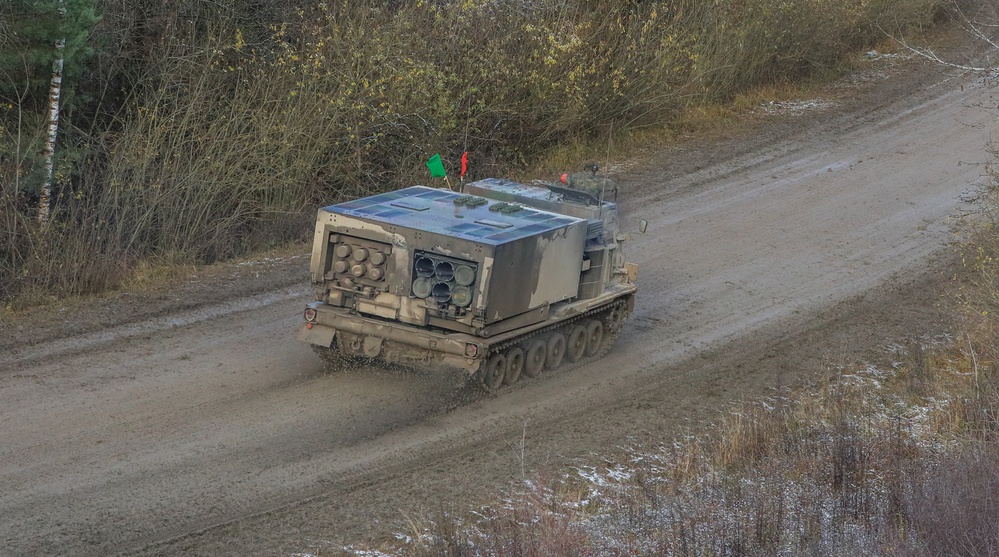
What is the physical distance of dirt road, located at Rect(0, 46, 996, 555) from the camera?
33.6 feet

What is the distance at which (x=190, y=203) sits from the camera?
56.1ft

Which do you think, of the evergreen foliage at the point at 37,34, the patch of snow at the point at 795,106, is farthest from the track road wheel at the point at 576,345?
the patch of snow at the point at 795,106

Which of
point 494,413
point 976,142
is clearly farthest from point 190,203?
point 976,142

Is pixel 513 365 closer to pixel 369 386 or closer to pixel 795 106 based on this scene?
pixel 369 386

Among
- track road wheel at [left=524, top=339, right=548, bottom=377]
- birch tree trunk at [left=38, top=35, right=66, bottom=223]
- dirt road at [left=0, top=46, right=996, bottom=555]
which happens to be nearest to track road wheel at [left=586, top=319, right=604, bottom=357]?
dirt road at [left=0, top=46, right=996, bottom=555]

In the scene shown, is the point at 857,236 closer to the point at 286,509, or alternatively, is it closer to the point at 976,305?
the point at 976,305

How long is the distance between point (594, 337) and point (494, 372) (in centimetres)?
199

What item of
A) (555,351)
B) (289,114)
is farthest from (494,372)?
(289,114)

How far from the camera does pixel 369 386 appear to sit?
12953mm

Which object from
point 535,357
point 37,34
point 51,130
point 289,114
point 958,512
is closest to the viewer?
point 958,512

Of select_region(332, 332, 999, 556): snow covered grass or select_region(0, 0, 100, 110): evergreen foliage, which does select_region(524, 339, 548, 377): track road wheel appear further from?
select_region(0, 0, 100, 110): evergreen foliage

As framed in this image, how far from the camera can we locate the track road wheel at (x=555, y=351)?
13.7 metres

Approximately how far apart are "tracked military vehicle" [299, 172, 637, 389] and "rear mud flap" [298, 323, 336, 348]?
0.04 feet

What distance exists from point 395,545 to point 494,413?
126 inches
